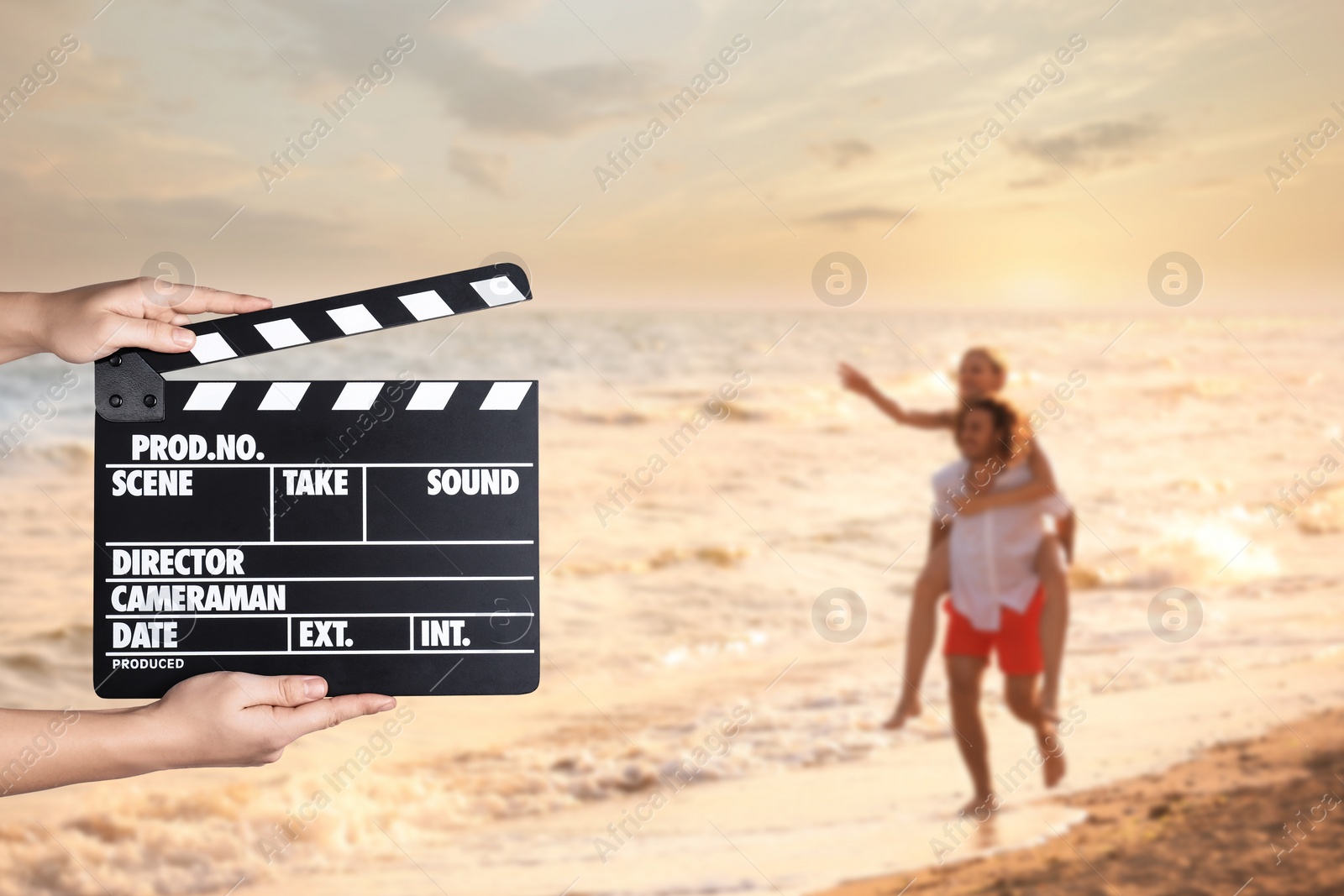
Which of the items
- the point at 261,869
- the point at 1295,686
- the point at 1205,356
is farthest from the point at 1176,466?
the point at 261,869

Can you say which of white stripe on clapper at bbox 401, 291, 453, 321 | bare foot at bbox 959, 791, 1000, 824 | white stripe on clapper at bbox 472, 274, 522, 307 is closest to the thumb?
white stripe on clapper at bbox 401, 291, 453, 321

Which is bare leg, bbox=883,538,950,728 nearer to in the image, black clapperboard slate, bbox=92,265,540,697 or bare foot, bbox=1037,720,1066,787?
bare foot, bbox=1037,720,1066,787

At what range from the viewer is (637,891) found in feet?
6.64

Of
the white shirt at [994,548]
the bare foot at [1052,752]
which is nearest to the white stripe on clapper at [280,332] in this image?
the white shirt at [994,548]

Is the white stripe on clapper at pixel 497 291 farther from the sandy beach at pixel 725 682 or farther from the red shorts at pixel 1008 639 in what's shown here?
the red shorts at pixel 1008 639

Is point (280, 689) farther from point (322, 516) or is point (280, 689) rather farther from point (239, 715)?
point (322, 516)

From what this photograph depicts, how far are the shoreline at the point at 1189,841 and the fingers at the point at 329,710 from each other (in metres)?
1.34

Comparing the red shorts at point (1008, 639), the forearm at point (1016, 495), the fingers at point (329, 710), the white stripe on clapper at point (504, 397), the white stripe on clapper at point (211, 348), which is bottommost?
the red shorts at point (1008, 639)

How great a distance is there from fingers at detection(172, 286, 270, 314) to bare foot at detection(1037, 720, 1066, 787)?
2359 millimetres

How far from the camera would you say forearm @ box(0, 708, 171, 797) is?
966 millimetres

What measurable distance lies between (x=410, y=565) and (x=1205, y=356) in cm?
898

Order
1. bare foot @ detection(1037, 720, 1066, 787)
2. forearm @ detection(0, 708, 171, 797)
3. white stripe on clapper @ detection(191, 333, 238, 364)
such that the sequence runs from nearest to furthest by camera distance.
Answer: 1. forearm @ detection(0, 708, 171, 797)
2. white stripe on clapper @ detection(191, 333, 238, 364)
3. bare foot @ detection(1037, 720, 1066, 787)

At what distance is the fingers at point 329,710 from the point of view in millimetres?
1106

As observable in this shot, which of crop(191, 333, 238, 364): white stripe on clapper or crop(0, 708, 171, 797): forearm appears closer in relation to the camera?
crop(0, 708, 171, 797): forearm
